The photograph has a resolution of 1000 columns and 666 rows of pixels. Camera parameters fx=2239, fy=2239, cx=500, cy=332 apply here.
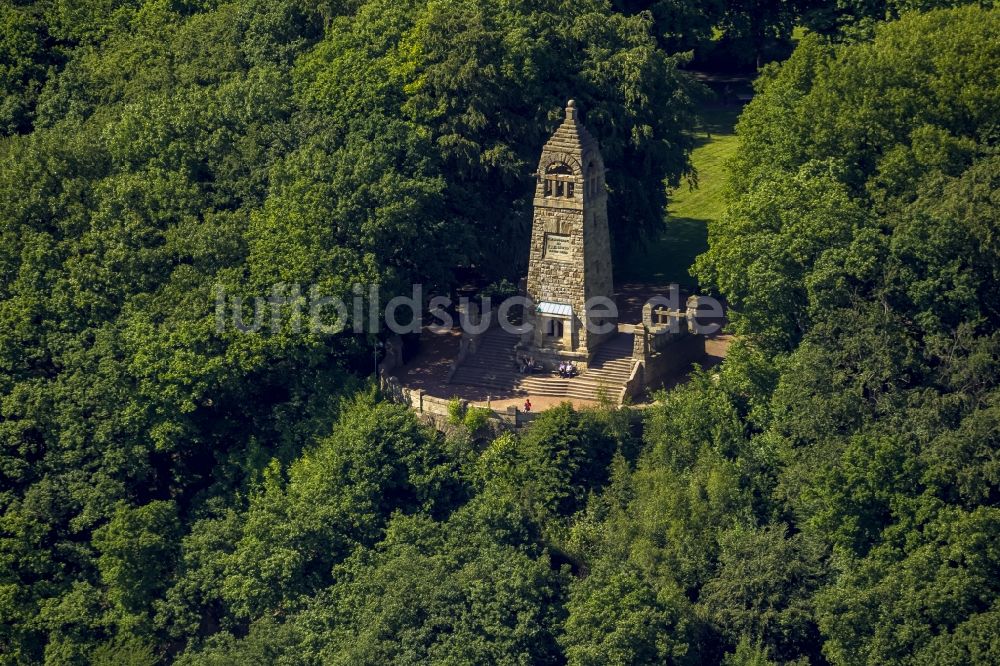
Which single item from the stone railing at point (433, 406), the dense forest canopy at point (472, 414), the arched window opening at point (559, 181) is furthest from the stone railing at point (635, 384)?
the arched window opening at point (559, 181)

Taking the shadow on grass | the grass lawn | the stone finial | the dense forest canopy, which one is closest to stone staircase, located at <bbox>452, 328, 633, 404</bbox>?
the dense forest canopy

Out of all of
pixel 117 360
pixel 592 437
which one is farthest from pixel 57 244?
pixel 592 437

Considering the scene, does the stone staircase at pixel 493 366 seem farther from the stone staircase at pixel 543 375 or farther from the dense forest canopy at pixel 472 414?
the dense forest canopy at pixel 472 414

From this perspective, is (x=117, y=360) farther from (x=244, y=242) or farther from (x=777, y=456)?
(x=777, y=456)

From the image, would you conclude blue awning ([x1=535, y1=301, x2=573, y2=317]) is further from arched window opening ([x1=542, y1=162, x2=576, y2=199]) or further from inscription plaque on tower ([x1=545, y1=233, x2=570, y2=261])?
arched window opening ([x1=542, y1=162, x2=576, y2=199])

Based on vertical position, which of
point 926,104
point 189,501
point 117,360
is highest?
point 926,104

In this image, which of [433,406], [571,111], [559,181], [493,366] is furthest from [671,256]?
[433,406]
